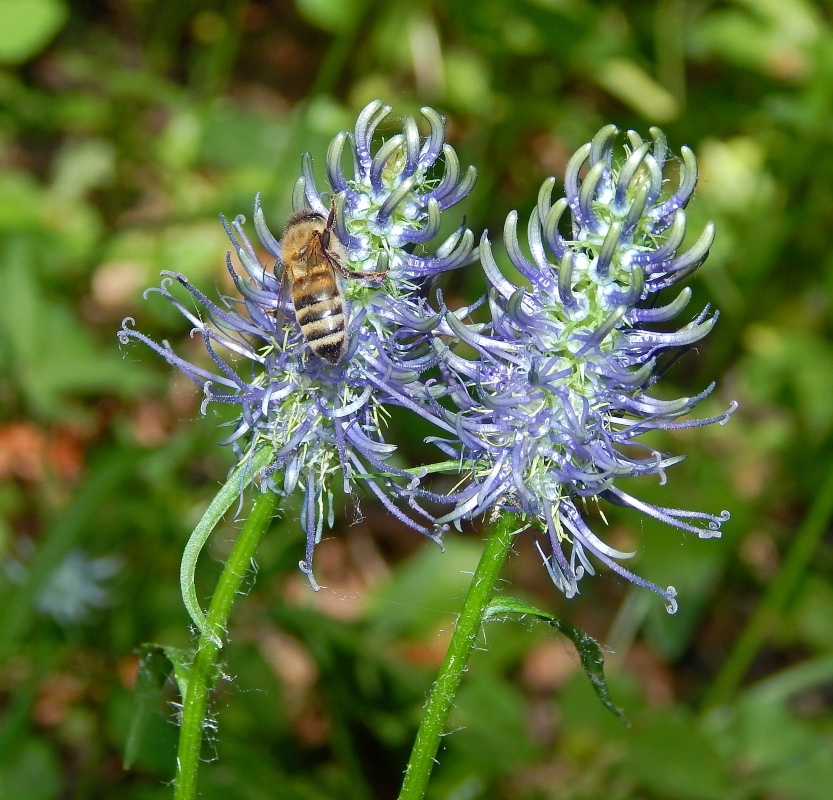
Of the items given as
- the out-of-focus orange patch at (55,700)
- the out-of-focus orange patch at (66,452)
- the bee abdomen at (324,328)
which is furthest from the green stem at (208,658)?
the out-of-focus orange patch at (66,452)

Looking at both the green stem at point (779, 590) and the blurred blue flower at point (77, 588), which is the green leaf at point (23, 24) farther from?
the green stem at point (779, 590)

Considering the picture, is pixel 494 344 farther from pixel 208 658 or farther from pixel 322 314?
pixel 208 658

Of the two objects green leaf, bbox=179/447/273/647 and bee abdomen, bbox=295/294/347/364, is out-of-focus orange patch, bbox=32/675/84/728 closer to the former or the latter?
green leaf, bbox=179/447/273/647

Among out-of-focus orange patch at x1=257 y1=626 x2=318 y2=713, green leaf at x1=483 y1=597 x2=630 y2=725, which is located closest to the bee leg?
green leaf at x1=483 y1=597 x2=630 y2=725

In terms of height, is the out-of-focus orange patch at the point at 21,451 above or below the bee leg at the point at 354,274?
below

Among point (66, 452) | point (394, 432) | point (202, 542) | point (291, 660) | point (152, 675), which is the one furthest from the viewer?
point (66, 452)

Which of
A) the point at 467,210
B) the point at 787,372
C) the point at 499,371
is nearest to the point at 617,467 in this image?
the point at 499,371

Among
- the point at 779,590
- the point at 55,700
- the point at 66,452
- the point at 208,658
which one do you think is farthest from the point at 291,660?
the point at 208,658
